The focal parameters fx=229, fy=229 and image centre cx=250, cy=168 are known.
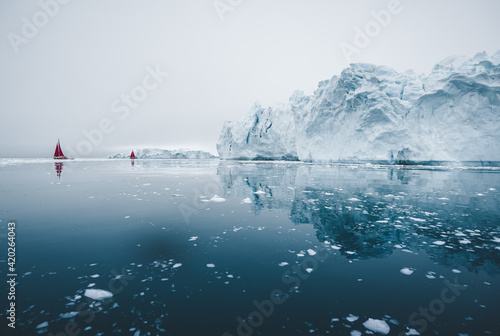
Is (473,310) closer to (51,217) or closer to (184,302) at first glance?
(184,302)

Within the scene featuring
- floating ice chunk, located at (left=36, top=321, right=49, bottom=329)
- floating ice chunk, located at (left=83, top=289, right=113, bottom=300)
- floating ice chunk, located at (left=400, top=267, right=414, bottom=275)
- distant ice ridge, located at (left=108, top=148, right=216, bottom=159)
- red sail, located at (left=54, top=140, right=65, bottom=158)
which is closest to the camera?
floating ice chunk, located at (left=36, top=321, right=49, bottom=329)

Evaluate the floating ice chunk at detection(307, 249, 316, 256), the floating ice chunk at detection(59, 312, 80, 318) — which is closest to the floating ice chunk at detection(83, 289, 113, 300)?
the floating ice chunk at detection(59, 312, 80, 318)

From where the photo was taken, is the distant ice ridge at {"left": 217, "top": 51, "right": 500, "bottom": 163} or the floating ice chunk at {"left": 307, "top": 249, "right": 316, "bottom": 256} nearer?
the floating ice chunk at {"left": 307, "top": 249, "right": 316, "bottom": 256}

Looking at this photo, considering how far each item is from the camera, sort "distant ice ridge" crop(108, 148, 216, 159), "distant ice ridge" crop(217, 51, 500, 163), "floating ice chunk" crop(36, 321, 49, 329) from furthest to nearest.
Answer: "distant ice ridge" crop(108, 148, 216, 159), "distant ice ridge" crop(217, 51, 500, 163), "floating ice chunk" crop(36, 321, 49, 329)

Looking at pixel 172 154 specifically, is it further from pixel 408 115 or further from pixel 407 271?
pixel 407 271

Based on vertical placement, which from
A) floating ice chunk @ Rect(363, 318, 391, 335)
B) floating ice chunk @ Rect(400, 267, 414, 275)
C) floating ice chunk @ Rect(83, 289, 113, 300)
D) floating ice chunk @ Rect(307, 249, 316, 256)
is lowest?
floating ice chunk @ Rect(307, 249, 316, 256)

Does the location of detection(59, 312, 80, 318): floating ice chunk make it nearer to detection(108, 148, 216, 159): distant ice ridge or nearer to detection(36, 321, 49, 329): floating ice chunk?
detection(36, 321, 49, 329): floating ice chunk

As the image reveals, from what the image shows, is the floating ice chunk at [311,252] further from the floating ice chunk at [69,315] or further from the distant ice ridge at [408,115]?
the distant ice ridge at [408,115]
